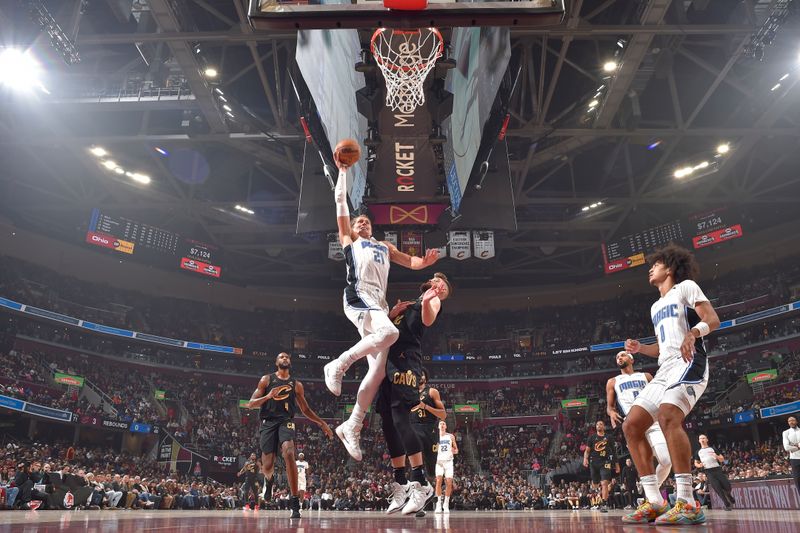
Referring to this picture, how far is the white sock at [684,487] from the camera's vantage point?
3986 millimetres

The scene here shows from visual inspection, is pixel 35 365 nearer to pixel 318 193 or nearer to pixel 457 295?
pixel 318 193

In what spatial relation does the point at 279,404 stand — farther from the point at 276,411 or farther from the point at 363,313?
the point at 363,313

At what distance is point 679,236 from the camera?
23.4 metres

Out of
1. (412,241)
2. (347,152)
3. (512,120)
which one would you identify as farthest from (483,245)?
(347,152)

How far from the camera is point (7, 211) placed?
27.0 metres

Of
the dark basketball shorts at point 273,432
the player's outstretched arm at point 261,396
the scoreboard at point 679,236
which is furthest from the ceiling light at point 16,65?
the scoreboard at point 679,236

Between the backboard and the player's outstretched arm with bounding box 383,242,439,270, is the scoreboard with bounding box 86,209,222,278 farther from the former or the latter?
the backboard

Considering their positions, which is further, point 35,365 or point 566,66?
point 35,365

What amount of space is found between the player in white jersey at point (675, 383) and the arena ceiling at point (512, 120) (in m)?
10.7

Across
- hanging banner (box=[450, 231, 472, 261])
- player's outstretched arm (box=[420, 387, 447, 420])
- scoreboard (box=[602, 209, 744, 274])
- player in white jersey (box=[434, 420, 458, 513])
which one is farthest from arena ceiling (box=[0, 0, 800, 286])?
player's outstretched arm (box=[420, 387, 447, 420])

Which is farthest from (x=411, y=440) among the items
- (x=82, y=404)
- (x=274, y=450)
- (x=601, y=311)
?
(x=601, y=311)

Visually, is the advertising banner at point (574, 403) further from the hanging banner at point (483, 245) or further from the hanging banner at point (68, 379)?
the hanging banner at point (68, 379)

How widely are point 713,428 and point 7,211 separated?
35.0 m

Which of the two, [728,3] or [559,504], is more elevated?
[728,3]
